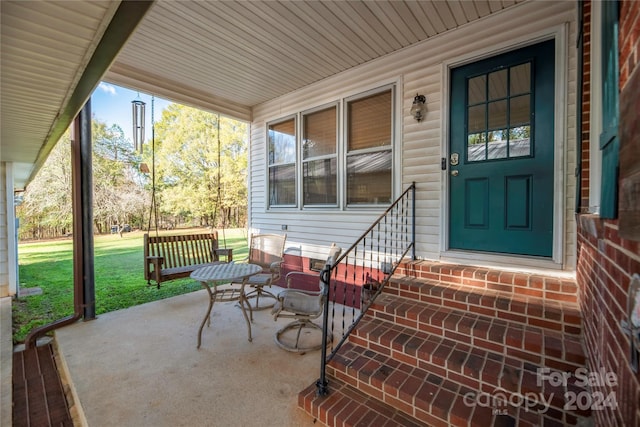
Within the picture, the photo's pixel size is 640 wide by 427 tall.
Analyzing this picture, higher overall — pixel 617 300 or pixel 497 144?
pixel 497 144

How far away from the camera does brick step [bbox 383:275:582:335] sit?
6.56 ft

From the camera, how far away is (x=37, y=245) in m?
11.3

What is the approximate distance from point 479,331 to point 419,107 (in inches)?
95.8

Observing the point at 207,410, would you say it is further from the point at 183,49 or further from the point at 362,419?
the point at 183,49

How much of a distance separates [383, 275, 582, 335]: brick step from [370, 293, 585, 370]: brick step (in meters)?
0.04

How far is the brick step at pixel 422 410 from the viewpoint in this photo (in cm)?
154

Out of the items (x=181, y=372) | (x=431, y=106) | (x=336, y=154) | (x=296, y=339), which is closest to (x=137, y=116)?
(x=336, y=154)

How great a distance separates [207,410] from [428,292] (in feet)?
6.70

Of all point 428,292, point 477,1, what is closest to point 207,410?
point 428,292

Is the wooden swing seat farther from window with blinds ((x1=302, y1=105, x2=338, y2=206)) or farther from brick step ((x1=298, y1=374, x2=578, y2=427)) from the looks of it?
brick step ((x1=298, y1=374, x2=578, y2=427))

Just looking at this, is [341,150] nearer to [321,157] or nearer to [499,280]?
[321,157]

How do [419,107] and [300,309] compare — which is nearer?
[300,309]

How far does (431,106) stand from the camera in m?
3.18

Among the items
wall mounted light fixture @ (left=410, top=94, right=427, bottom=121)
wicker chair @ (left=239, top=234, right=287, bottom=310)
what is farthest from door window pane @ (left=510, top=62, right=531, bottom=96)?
wicker chair @ (left=239, top=234, right=287, bottom=310)
